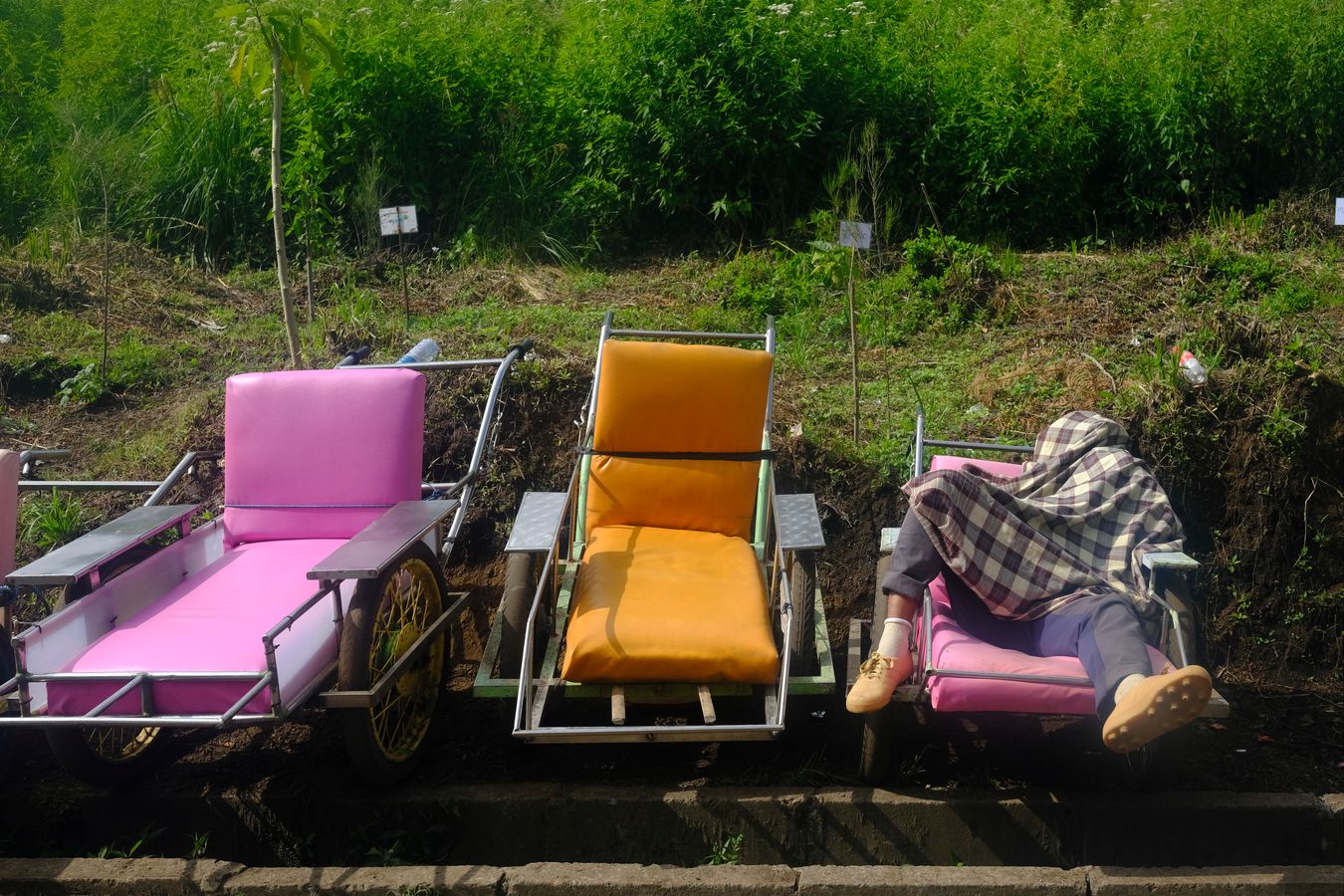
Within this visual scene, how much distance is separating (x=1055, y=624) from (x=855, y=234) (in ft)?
7.81

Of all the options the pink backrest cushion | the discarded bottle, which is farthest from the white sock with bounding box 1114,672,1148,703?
the pink backrest cushion

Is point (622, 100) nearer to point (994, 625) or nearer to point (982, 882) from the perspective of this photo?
point (994, 625)

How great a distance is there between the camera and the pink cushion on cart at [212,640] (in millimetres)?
3646

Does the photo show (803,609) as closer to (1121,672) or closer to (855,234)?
(1121,672)

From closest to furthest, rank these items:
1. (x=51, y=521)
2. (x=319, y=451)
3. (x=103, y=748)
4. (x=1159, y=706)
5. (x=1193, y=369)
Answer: (x=1159, y=706) → (x=103, y=748) → (x=319, y=451) → (x=1193, y=369) → (x=51, y=521)

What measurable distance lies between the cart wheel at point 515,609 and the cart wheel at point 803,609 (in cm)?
96

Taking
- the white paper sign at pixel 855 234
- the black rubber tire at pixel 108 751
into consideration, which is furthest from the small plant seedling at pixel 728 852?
the white paper sign at pixel 855 234

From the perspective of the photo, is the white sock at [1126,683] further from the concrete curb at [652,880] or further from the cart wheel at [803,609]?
the cart wheel at [803,609]

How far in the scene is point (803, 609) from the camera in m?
4.26

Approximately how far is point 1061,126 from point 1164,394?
3565 mm

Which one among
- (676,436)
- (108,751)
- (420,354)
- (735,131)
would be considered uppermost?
(735,131)

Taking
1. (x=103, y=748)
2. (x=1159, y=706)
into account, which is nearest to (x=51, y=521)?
(x=103, y=748)

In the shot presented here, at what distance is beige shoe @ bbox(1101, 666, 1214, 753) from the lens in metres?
3.32

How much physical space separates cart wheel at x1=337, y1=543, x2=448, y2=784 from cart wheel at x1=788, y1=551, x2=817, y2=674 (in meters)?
1.36
